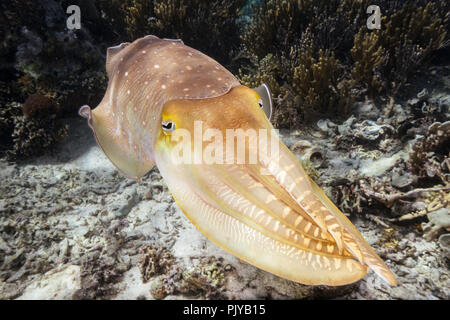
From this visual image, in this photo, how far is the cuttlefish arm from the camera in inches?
61.6

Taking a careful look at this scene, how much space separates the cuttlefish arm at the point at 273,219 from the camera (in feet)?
5.14

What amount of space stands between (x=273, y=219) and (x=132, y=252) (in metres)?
3.01

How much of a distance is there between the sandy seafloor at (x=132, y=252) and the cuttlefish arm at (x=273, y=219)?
1377mm

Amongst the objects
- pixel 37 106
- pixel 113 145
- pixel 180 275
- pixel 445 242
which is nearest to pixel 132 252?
pixel 180 275

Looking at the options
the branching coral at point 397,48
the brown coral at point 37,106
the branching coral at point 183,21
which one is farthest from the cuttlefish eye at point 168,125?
the branching coral at point 183,21

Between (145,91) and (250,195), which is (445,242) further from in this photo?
(145,91)

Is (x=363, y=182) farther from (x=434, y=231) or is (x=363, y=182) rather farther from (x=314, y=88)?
(x=314, y=88)

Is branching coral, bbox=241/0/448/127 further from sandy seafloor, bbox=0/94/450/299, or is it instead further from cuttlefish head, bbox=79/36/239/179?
cuttlefish head, bbox=79/36/239/179

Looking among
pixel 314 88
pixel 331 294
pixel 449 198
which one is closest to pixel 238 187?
pixel 331 294

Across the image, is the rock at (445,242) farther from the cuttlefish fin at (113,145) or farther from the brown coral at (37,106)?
the brown coral at (37,106)

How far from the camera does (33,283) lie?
3.50 meters

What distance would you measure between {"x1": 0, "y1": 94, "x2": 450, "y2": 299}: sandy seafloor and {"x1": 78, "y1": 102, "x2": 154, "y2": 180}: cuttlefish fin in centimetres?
125

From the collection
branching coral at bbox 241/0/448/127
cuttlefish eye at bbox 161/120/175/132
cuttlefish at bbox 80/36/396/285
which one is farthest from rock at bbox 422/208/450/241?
cuttlefish eye at bbox 161/120/175/132

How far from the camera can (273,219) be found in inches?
62.1
